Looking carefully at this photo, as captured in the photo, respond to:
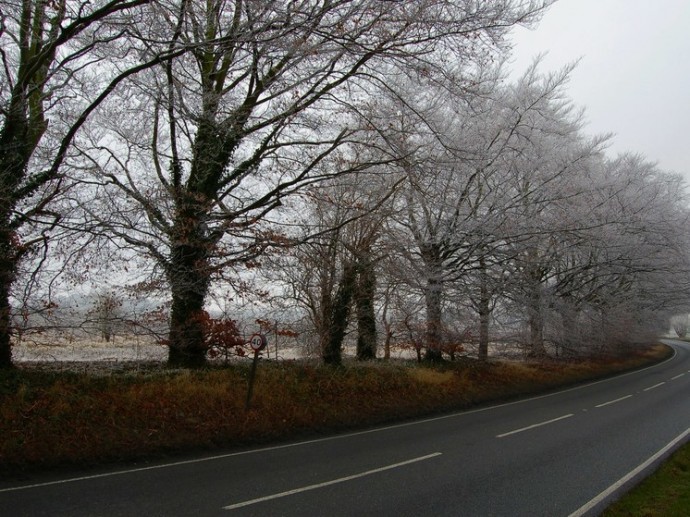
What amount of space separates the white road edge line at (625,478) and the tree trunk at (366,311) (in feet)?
29.8

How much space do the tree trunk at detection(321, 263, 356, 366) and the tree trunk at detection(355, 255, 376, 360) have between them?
0.36m

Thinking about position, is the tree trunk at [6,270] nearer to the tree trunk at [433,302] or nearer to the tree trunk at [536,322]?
the tree trunk at [433,302]

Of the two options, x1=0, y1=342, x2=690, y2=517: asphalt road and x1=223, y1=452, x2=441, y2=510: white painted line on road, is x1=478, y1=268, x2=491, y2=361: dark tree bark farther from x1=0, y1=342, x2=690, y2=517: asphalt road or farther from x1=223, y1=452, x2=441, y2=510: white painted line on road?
x1=223, y1=452, x2=441, y2=510: white painted line on road

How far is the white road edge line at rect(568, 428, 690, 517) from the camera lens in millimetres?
5852

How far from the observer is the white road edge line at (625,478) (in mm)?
5852

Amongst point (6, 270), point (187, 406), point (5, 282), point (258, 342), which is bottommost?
point (187, 406)

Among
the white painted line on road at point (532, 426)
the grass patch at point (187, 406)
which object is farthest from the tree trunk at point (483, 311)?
the white painted line on road at point (532, 426)

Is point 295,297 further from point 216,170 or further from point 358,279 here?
point 216,170

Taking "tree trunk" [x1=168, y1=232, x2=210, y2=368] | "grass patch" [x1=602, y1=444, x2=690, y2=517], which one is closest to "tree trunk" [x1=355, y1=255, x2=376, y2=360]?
"tree trunk" [x1=168, y1=232, x2=210, y2=368]

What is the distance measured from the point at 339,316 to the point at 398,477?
9618 millimetres

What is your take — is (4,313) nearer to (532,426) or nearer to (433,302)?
(532,426)

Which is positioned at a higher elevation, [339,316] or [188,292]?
[188,292]

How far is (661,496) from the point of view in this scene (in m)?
6.41

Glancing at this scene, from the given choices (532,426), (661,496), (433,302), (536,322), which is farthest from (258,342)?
(536,322)
